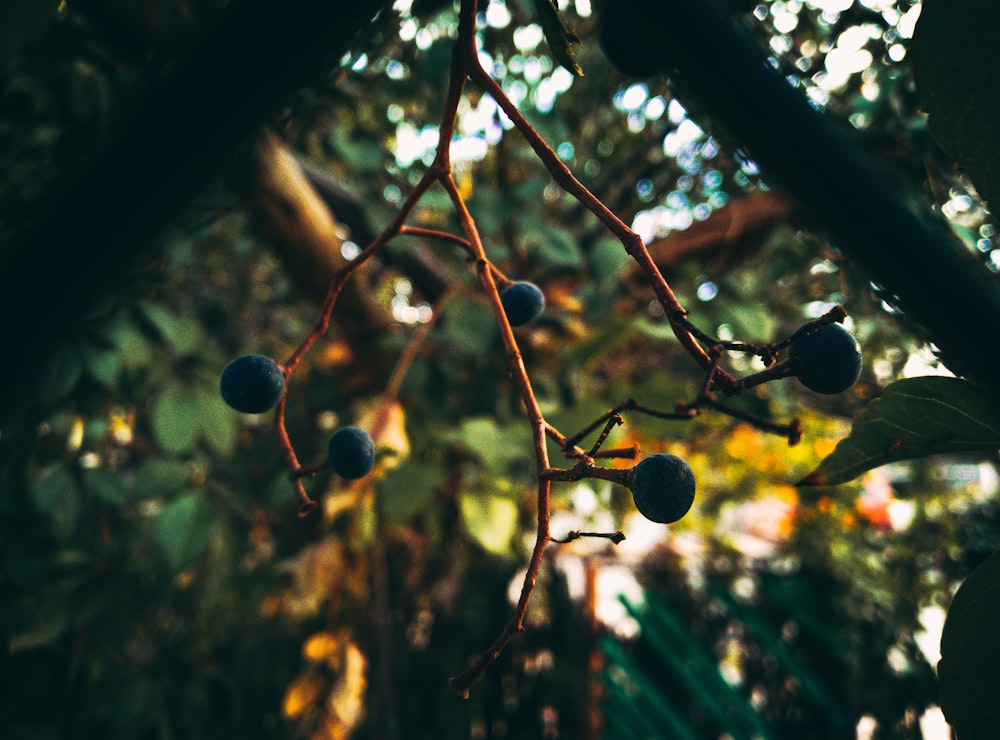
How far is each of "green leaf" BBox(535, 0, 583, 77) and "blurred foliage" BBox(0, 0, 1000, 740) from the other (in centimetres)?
9

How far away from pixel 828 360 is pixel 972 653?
0.64ft

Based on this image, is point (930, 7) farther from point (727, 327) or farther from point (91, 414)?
point (91, 414)

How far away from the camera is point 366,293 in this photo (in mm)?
1440

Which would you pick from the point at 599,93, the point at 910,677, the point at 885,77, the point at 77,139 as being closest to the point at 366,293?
the point at 77,139

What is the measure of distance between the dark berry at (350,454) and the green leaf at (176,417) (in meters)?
0.83

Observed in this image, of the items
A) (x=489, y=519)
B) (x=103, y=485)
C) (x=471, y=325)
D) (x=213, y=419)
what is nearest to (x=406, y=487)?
(x=489, y=519)

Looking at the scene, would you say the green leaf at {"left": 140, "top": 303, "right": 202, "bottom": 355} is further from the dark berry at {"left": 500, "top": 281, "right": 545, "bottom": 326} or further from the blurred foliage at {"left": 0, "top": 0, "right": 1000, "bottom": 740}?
the dark berry at {"left": 500, "top": 281, "right": 545, "bottom": 326}

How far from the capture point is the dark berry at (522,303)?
49 centimetres

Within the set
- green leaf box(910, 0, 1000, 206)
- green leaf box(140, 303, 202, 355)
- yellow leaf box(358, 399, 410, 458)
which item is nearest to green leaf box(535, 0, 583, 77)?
green leaf box(910, 0, 1000, 206)

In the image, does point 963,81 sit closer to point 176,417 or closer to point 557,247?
point 557,247

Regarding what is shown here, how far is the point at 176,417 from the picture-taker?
3.81 feet

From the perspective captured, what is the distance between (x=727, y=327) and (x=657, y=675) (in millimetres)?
1768

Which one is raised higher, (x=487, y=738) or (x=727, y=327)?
(x=727, y=327)

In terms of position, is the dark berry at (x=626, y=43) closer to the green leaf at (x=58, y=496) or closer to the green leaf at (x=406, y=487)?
the green leaf at (x=406, y=487)
